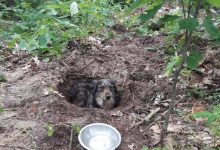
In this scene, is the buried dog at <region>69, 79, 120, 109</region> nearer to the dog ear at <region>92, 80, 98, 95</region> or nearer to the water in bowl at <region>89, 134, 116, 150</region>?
the dog ear at <region>92, 80, 98, 95</region>

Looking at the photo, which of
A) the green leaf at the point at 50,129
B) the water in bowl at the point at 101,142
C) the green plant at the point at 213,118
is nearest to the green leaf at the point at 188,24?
the green plant at the point at 213,118

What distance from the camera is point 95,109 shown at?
12.0 feet

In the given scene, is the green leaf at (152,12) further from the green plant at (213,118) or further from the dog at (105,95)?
the dog at (105,95)

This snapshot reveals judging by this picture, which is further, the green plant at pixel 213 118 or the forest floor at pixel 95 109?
the forest floor at pixel 95 109

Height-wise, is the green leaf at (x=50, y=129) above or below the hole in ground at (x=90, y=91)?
above

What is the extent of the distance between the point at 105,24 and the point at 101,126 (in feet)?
9.99

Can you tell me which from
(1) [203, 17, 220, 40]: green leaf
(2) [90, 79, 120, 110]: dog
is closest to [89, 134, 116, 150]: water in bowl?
(2) [90, 79, 120, 110]: dog

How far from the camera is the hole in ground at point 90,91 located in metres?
4.04

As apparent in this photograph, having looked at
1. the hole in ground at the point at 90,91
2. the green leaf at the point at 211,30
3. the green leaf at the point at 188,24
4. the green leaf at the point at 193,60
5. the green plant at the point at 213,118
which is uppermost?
the green leaf at the point at 188,24

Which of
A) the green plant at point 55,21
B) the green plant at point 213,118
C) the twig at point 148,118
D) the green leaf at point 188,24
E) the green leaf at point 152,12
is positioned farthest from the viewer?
the green plant at point 55,21

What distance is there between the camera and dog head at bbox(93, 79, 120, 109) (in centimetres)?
402

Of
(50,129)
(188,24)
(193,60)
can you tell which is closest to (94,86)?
(50,129)

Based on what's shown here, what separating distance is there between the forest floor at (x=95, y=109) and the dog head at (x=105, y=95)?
0.10 meters

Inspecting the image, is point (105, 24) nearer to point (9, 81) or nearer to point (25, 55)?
point (25, 55)
